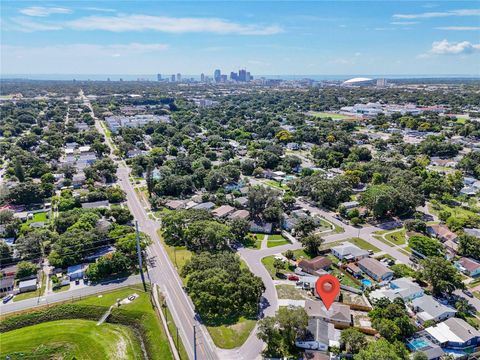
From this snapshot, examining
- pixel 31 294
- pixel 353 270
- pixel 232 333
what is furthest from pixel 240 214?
pixel 31 294

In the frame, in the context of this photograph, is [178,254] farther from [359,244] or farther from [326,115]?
[326,115]

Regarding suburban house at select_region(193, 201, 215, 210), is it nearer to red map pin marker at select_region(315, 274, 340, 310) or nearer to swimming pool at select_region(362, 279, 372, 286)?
red map pin marker at select_region(315, 274, 340, 310)

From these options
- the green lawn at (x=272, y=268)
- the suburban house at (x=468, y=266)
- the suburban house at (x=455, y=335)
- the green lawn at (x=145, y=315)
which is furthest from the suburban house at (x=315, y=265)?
the green lawn at (x=145, y=315)

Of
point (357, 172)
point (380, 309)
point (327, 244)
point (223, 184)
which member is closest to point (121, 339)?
point (380, 309)

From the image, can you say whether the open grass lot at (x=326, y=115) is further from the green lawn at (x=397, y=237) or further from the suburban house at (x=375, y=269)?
the suburban house at (x=375, y=269)

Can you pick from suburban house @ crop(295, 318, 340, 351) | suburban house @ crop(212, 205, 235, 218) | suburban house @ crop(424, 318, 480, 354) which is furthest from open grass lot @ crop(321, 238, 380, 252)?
suburban house @ crop(295, 318, 340, 351)

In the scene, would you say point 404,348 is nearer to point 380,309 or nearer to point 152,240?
point 380,309
